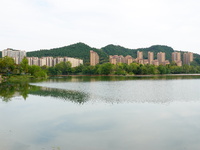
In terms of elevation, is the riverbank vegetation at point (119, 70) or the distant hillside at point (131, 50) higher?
the distant hillside at point (131, 50)

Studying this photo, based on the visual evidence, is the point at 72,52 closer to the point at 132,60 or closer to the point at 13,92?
the point at 132,60

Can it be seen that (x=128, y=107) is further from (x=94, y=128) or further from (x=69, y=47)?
(x=69, y=47)

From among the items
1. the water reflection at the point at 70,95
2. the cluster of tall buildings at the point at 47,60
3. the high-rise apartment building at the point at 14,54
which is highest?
the high-rise apartment building at the point at 14,54

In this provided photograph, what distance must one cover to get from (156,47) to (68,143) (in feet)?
571

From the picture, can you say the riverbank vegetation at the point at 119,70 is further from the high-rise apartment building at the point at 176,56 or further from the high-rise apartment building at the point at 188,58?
the high-rise apartment building at the point at 188,58

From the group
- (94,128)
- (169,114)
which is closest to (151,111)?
(169,114)

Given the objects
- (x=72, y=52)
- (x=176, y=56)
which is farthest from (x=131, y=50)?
(x=72, y=52)

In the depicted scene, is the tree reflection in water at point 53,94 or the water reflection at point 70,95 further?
the tree reflection in water at point 53,94

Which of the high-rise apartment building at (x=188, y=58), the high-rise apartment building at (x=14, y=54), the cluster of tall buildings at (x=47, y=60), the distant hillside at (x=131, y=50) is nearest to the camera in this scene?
the high-rise apartment building at (x=14, y=54)

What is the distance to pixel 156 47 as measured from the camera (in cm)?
17262

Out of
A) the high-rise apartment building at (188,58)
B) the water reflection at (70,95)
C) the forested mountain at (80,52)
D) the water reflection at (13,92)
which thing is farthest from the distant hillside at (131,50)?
the water reflection at (70,95)

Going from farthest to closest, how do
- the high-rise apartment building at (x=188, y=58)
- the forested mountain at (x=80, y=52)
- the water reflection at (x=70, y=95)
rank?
the high-rise apartment building at (x=188, y=58)
the forested mountain at (x=80, y=52)
the water reflection at (x=70, y=95)

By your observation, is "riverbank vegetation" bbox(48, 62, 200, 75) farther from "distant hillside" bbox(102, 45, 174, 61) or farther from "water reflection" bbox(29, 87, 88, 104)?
"water reflection" bbox(29, 87, 88, 104)

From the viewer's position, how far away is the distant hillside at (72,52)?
139875 mm
